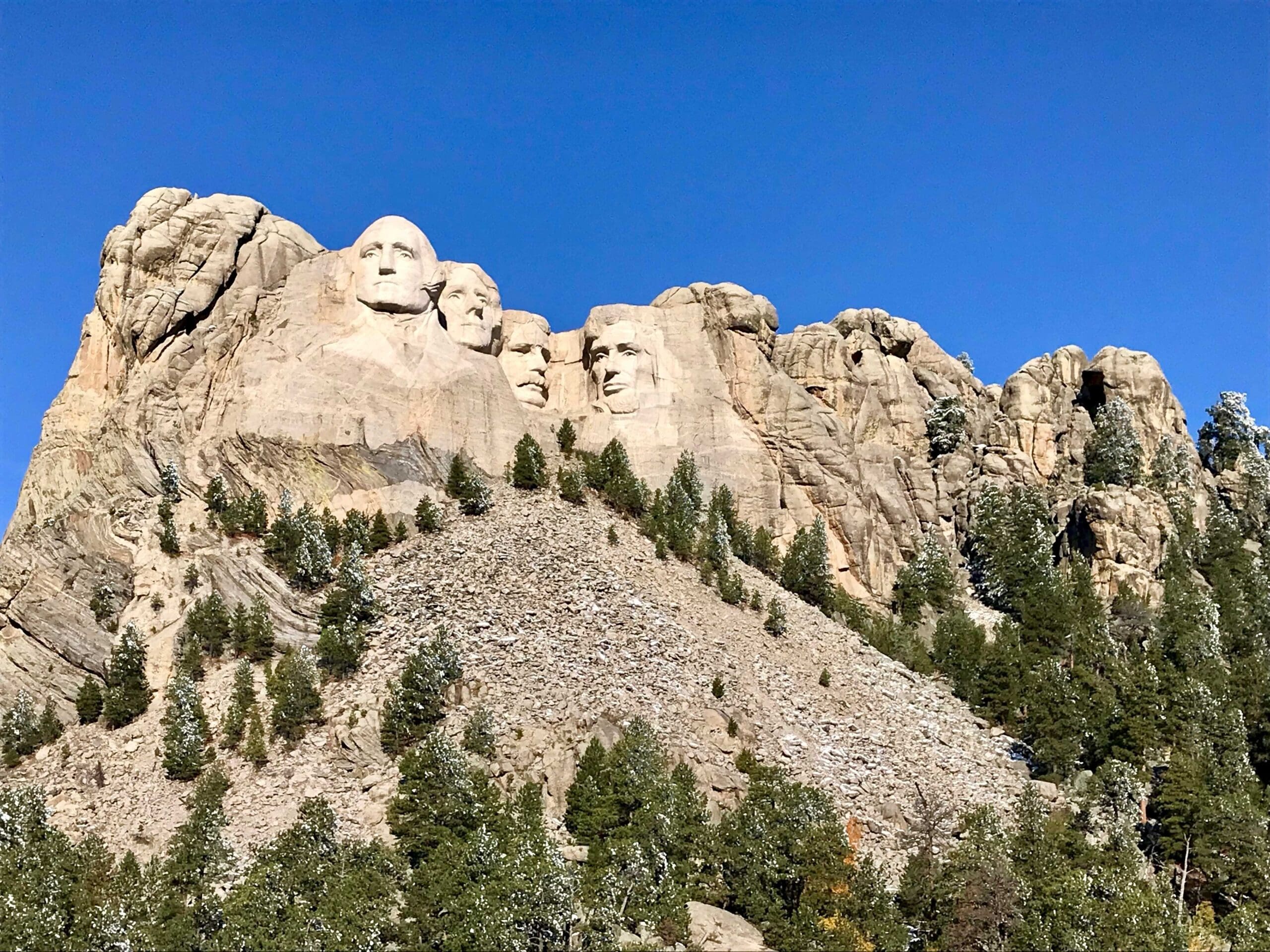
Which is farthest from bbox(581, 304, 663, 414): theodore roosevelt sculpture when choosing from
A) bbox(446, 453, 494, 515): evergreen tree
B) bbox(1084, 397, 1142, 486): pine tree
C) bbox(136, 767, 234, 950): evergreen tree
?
bbox(136, 767, 234, 950): evergreen tree

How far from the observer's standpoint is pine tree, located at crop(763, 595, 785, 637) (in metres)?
88.7

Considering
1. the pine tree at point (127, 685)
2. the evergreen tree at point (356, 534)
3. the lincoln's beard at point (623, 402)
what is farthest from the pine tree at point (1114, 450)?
the pine tree at point (127, 685)

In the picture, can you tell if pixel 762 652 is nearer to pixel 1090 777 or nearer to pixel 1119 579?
pixel 1090 777

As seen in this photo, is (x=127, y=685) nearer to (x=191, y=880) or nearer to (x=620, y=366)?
(x=191, y=880)

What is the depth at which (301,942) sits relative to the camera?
53.5 metres

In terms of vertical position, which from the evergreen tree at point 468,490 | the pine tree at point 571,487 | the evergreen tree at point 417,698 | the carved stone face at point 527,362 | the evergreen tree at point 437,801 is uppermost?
the carved stone face at point 527,362

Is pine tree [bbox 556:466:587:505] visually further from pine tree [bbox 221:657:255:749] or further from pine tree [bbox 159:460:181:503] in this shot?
pine tree [bbox 221:657:255:749]

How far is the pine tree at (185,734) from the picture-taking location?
2782 inches

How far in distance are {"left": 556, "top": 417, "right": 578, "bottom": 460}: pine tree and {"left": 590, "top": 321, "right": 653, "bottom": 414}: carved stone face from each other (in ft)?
13.0

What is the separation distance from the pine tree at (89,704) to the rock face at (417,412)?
2.12 meters

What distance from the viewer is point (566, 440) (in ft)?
338

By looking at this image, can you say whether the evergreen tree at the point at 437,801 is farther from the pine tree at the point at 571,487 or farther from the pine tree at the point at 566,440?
the pine tree at the point at 566,440

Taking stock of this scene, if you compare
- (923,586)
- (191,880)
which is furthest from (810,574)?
(191,880)

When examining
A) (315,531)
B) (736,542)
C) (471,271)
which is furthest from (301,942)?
(471,271)
